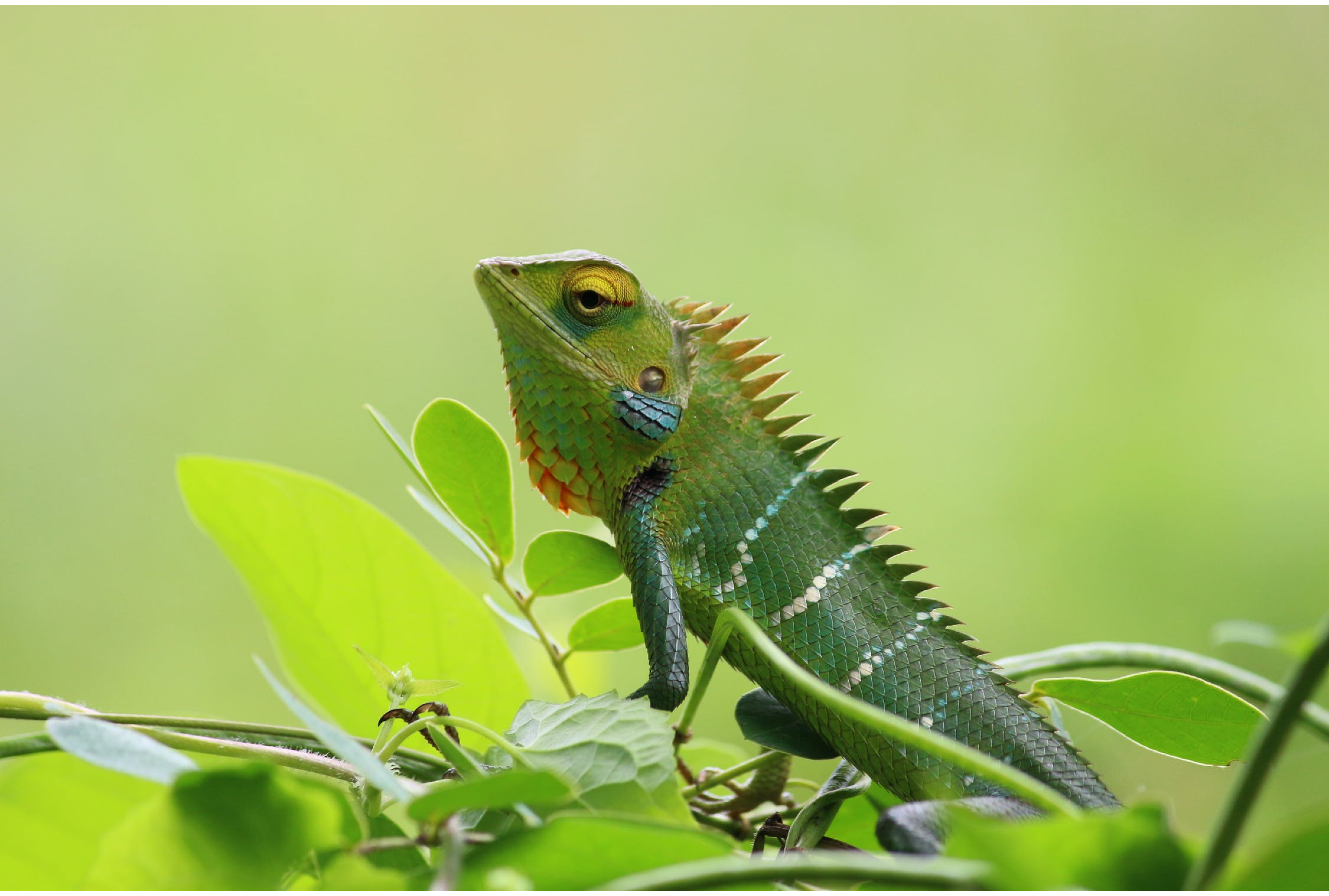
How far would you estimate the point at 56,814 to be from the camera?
46 centimetres

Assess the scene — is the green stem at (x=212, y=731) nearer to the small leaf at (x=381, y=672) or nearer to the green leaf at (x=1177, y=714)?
the small leaf at (x=381, y=672)

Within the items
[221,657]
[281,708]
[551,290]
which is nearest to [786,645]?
[551,290]

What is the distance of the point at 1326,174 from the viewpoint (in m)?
4.10

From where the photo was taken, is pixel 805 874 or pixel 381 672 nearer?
pixel 805 874

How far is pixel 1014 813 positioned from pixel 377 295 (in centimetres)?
379

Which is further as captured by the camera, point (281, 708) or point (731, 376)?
point (281, 708)

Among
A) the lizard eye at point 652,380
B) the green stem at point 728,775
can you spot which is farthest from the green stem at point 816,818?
the lizard eye at point 652,380

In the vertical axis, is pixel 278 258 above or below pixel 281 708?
above

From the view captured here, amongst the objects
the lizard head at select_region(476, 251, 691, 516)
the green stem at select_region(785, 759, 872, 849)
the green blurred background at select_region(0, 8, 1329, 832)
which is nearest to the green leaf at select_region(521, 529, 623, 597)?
the lizard head at select_region(476, 251, 691, 516)

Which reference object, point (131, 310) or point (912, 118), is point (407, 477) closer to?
point (131, 310)

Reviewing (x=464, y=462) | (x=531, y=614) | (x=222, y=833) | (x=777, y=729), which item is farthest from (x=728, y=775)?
(x=222, y=833)

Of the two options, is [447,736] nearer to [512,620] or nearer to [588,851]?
[588,851]

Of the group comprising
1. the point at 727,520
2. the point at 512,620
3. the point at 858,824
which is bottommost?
the point at 858,824

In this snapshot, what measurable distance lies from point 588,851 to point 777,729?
0.43m
